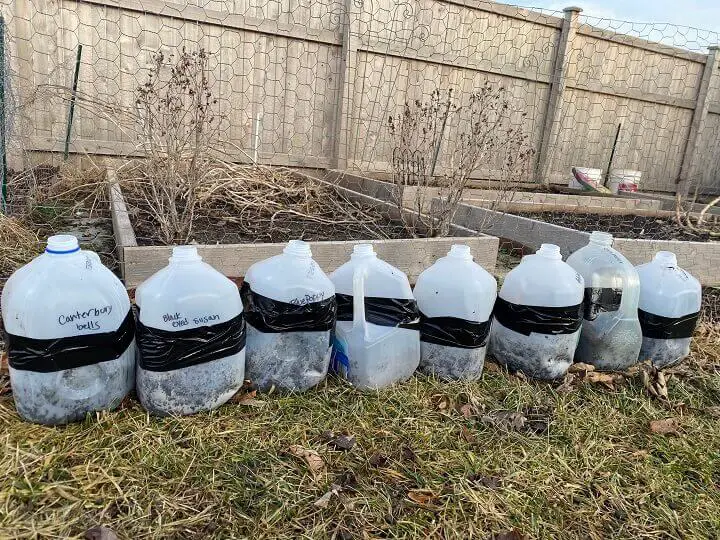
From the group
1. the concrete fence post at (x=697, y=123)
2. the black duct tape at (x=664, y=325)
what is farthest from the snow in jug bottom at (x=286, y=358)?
the concrete fence post at (x=697, y=123)

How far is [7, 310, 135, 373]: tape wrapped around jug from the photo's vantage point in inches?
57.1

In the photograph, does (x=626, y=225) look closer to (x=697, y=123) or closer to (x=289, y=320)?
(x=289, y=320)

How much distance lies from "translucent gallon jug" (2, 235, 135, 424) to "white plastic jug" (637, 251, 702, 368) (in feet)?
7.25

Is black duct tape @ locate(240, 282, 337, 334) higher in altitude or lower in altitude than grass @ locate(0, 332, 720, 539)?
higher

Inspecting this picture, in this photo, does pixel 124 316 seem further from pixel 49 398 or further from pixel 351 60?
pixel 351 60

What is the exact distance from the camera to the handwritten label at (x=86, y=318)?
146cm

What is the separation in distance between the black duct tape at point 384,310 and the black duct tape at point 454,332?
11cm

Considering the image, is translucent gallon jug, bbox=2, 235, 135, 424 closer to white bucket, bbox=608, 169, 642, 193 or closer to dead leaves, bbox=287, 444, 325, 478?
dead leaves, bbox=287, 444, 325, 478

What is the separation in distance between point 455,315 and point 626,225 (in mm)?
3862

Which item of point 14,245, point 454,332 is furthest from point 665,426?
point 14,245

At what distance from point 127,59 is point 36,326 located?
4.16 meters

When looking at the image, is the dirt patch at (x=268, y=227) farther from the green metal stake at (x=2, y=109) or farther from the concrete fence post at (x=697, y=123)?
the concrete fence post at (x=697, y=123)

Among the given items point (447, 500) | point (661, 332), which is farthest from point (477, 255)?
point (447, 500)

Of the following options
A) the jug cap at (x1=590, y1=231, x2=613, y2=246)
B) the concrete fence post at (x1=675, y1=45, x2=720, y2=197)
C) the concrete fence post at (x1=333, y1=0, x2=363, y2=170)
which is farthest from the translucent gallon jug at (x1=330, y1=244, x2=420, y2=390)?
the concrete fence post at (x1=675, y1=45, x2=720, y2=197)
